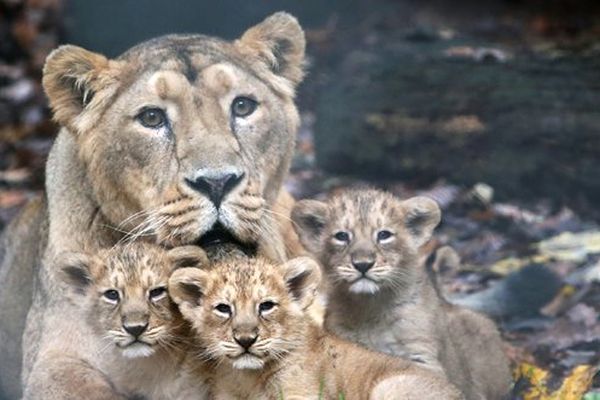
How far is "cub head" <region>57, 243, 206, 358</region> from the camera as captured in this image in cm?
705

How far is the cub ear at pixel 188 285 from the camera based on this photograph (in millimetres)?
7070

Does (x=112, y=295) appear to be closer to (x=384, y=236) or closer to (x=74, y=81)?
(x=74, y=81)

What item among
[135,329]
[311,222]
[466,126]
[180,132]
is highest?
[180,132]

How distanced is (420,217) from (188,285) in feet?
5.10

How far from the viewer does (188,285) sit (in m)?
7.11

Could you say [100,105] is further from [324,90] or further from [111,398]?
[324,90]

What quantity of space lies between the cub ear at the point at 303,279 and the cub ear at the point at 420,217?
943 millimetres

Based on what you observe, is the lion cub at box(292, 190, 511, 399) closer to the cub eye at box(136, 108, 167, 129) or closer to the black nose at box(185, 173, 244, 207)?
the black nose at box(185, 173, 244, 207)

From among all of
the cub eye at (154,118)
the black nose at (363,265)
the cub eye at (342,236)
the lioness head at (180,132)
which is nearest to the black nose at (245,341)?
the lioness head at (180,132)

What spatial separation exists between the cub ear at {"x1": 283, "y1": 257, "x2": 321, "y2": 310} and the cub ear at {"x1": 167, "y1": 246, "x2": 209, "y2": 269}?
0.36 metres

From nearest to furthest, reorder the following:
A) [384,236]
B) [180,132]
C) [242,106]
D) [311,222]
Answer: [180,132]
[242,106]
[384,236]
[311,222]

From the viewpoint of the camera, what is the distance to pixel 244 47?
26.9 ft

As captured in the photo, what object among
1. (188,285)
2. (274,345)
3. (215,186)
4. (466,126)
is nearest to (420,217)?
(215,186)

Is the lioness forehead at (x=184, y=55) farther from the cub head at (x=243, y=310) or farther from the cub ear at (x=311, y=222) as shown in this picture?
the cub head at (x=243, y=310)
